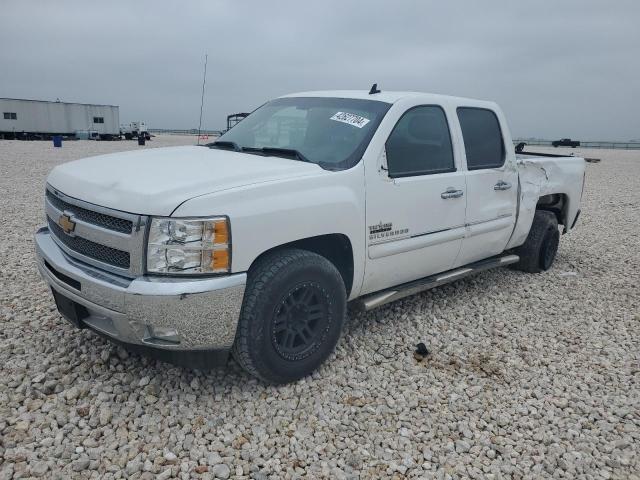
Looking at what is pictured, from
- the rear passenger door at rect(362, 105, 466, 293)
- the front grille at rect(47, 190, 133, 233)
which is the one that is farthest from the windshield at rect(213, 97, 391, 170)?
the front grille at rect(47, 190, 133, 233)

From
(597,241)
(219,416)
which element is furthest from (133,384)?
(597,241)

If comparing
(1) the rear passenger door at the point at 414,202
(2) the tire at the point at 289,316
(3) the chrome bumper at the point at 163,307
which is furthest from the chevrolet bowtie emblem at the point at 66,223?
(1) the rear passenger door at the point at 414,202

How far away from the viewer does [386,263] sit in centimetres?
346

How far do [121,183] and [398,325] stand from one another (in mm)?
2410

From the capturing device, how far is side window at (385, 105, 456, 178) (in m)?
3.49

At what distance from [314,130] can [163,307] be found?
1827 millimetres

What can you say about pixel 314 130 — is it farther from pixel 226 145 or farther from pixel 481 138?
pixel 481 138

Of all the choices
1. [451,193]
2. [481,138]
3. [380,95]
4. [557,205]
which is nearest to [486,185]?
[481,138]

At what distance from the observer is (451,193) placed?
383cm

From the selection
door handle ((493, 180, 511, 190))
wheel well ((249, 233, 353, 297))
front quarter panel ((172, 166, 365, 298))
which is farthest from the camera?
door handle ((493, 180, 511, 190))

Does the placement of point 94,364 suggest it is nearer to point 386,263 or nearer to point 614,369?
Result: point 386,263

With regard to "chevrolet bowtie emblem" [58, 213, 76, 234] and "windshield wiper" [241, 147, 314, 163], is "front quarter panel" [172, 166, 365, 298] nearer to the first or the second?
"windshield wiper" [241, 147, 314, 163]

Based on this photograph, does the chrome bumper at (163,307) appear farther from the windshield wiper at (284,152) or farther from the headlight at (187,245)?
the windshield wiper at (284,152)

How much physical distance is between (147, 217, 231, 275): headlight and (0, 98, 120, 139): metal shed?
1547 inches
